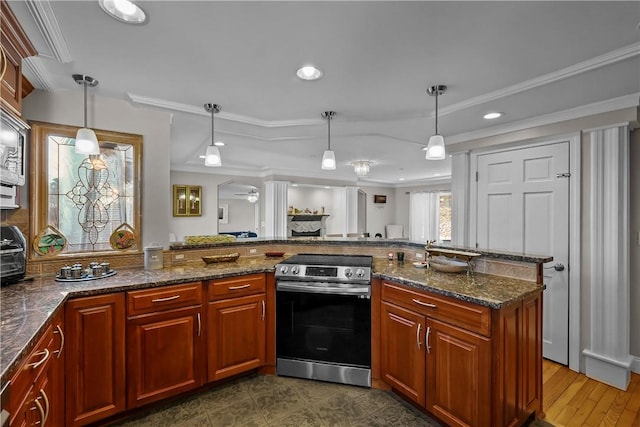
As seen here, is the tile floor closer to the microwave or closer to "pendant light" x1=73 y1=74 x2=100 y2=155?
the microwave

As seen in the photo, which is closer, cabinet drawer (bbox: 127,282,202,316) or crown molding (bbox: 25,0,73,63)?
crown molding (bbox: 25,0,73,63)

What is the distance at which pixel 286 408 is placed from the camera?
2074mm

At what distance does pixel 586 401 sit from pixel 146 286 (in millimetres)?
3221

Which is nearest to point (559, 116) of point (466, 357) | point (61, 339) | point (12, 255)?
point (466, 357)

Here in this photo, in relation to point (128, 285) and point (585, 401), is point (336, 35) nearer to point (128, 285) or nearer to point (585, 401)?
point (128, 285)

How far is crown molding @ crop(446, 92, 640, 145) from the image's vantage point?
7.63 ft

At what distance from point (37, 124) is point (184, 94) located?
103 centimetres

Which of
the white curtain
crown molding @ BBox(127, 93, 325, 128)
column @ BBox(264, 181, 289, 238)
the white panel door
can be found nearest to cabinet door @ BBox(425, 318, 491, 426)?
the white panel door

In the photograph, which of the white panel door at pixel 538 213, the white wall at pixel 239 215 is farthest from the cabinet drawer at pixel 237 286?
the white wall at pixel 239 215

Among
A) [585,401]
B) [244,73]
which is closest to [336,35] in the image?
[244,73]

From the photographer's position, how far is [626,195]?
8.04 ft

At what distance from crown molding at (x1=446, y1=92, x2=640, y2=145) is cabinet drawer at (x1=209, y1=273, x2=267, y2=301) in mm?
2666

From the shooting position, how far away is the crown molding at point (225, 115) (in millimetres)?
2432

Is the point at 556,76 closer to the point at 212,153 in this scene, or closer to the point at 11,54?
the point at 212,153
